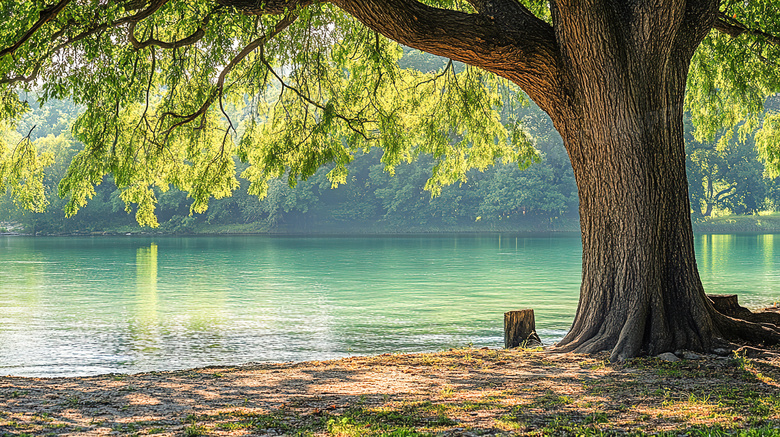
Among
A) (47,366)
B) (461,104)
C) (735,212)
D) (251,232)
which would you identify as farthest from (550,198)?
(47,366)

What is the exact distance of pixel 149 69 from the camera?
13.4m

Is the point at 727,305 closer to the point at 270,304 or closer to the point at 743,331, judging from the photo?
the point at 743,331

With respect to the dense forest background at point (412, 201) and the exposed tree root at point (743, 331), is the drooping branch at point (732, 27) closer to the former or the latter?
the exposed tree root at point (743, 331)

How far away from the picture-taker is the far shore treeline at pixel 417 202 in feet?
230

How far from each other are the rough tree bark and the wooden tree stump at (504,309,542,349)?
1.80 m

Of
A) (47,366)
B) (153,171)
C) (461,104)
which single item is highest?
(461,104)

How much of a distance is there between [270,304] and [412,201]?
59302 mm

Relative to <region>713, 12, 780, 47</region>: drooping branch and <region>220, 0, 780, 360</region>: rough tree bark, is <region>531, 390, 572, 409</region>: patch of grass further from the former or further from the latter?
<region>713, 12, 780, 47</region>: drooping branch

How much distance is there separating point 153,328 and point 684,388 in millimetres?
11295

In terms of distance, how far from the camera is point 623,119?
311 inches

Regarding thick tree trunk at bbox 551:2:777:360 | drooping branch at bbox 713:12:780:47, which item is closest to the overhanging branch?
thick tree trunk at bbox 551:2:777:360

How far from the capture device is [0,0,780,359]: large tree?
7.82 m

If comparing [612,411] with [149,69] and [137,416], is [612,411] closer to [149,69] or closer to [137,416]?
[137,416]

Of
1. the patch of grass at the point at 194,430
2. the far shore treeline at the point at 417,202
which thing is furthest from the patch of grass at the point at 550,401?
the far shore treeline at the point at 417,202
